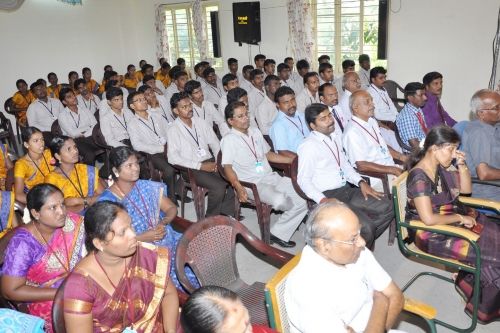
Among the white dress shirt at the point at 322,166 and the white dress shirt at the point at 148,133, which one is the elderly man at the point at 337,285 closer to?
the white dress shirt at the point at 322,166

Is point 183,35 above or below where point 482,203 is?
above

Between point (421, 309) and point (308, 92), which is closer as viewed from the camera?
point (421, 309)

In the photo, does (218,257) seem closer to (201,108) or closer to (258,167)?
(258,167)

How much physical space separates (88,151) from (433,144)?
4.02 meters

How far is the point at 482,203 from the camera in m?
2.47

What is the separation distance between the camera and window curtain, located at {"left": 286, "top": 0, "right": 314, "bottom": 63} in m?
7.64

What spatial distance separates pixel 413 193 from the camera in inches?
90.3

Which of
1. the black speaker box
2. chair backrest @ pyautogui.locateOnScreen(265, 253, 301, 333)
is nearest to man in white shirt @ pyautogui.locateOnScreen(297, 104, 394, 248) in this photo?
chair backrest @ pyautogui.locateOnScreen(265, 253, 301, 333)

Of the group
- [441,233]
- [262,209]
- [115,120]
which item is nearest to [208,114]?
[115,120]

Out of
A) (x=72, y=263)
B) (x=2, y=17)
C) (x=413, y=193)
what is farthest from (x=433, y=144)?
(x=2, y=17)

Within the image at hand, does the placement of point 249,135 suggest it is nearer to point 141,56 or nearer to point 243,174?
point 243,174

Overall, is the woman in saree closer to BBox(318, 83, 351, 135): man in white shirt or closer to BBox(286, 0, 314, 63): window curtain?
BBox(318, 83, 351, 135): man in white shirt

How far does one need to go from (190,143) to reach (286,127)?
0.90 meters

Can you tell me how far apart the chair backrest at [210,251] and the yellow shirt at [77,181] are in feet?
4.45
